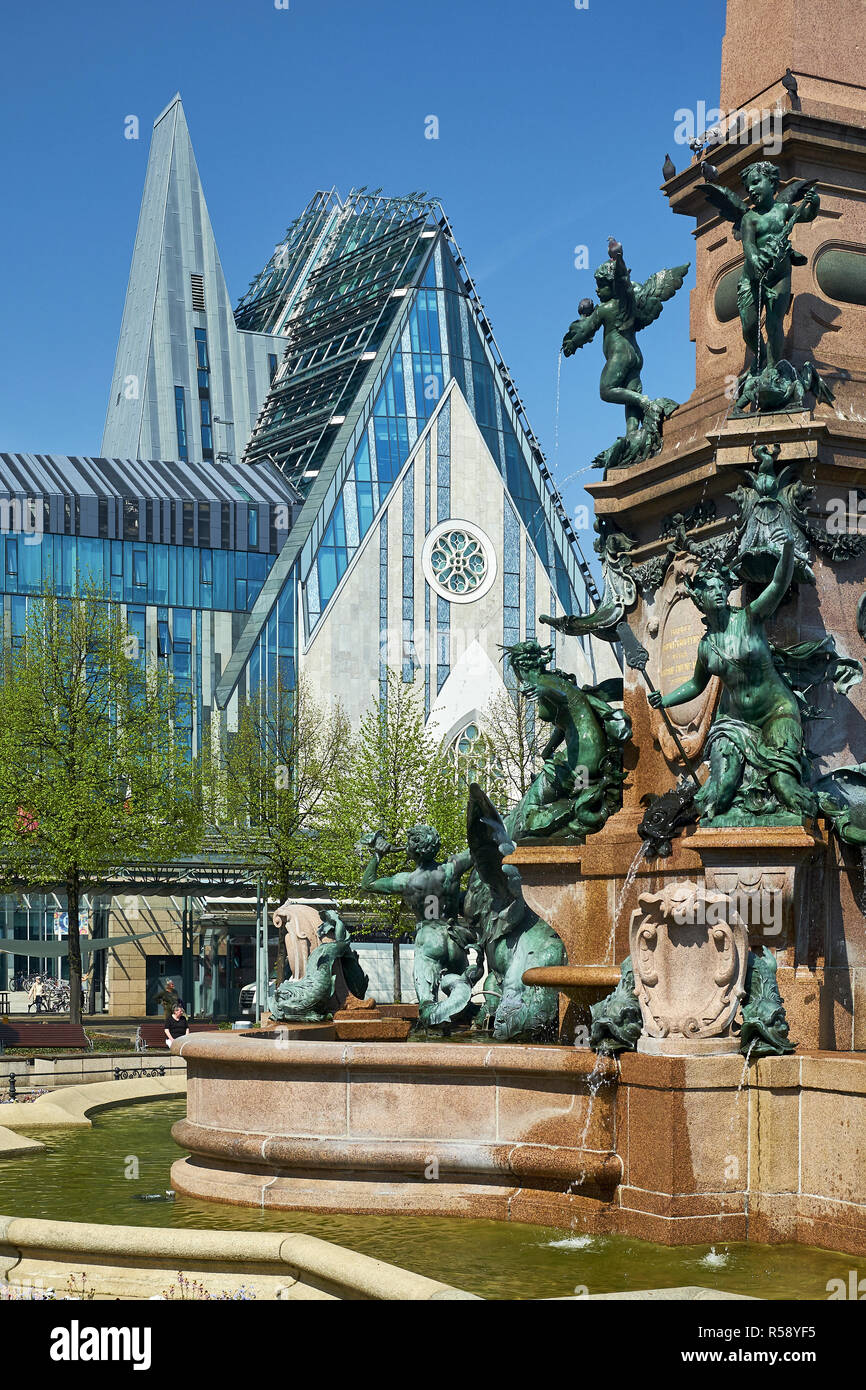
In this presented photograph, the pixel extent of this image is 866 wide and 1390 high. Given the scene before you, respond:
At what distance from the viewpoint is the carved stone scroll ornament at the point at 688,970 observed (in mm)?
10945

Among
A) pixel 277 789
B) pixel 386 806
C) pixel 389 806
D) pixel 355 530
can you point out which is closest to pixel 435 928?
pixel 386 806

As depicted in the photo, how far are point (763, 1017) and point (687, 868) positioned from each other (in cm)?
164

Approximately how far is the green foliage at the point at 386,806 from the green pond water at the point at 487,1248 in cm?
3036

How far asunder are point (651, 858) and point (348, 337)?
3464 inches

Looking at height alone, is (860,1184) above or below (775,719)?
below

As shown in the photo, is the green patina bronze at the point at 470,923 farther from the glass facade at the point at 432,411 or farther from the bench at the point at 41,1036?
the glass facade at the point at 432,411

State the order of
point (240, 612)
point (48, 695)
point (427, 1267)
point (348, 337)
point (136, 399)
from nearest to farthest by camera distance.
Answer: point (427, 1267)
point (48, 695)
point (240, 612)
point (348, 337)
point (136, 399)

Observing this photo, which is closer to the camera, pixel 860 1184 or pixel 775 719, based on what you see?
pixel 860 1184

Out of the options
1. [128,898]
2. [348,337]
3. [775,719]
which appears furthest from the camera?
[348,337]

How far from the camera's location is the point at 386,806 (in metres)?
48.5

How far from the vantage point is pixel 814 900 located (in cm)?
1229

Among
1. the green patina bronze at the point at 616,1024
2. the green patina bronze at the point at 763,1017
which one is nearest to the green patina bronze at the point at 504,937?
the green patina bronze at the point at 616,1024
